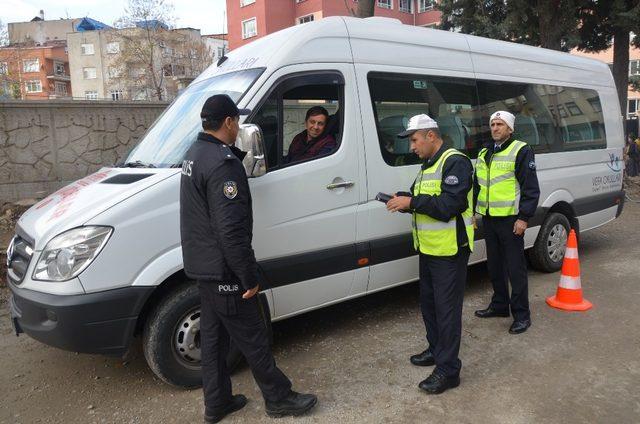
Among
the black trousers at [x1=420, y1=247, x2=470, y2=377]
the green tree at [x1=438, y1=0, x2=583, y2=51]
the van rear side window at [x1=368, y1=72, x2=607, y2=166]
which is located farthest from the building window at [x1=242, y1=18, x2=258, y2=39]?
the black trousers at [x1=420, y1=247, x2=470, y2=377]

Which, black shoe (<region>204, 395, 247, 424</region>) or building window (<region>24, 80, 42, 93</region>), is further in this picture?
building window (<region>24, 80, 42, 93</region>)

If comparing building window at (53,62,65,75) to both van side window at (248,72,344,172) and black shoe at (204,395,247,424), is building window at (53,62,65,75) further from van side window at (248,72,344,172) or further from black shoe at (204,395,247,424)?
black shoe at (204,395,247,424)

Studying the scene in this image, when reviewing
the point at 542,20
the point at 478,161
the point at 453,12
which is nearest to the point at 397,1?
the point at 453,12

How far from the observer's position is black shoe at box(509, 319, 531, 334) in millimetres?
4129

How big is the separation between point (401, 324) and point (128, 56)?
102 feet

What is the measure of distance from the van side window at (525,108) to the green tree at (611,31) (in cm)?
770

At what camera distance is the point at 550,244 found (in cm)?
555

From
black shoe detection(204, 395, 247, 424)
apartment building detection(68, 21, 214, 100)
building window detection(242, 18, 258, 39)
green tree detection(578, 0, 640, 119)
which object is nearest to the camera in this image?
black shoe detection(204, 395, 247, 424)

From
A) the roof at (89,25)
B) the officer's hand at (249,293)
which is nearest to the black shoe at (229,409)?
the officer's hand at (249,293)

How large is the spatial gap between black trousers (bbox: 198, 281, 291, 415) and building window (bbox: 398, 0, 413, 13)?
133 feet

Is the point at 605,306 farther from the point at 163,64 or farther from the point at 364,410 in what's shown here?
the point at 163,64

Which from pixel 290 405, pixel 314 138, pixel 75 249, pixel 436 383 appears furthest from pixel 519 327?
pixel 75 249

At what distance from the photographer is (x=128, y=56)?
30844mm

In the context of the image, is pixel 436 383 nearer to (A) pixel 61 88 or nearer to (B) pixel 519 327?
(B) pixel 519 327
